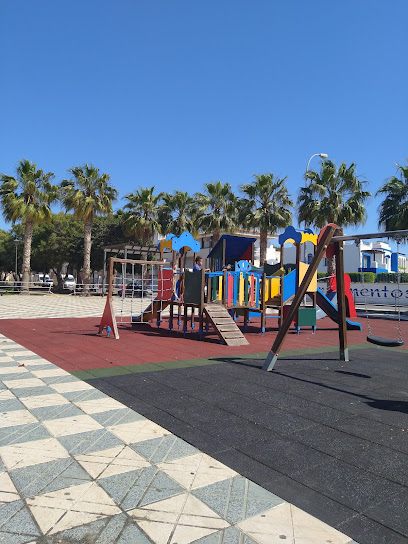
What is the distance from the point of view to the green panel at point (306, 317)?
12344 mm

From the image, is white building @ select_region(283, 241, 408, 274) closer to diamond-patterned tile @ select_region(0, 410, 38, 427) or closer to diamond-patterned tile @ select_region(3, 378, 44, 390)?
diamond-patterned tile @ select_region(3, 378, 44, 390)

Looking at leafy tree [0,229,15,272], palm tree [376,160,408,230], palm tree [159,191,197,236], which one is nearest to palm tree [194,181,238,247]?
palm tree [159,191,197,236]

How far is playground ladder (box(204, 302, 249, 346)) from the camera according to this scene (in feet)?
32.0

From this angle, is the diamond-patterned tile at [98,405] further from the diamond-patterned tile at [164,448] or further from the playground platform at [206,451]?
the diamond-patterned tile at [164,448]

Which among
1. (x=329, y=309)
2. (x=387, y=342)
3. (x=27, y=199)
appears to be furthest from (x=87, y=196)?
(x=387, y=342)

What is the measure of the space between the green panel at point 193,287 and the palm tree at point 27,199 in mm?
24048

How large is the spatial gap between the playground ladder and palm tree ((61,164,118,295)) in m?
24.5

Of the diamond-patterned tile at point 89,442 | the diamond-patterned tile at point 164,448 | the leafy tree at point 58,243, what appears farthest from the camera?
the leafy tree at point 58,243

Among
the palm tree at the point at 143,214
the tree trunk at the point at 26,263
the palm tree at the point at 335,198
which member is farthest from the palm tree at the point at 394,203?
the tree trunk at the point at 26,263

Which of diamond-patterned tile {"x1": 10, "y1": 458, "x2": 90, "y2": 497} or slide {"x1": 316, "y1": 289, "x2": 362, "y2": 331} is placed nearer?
diamond-patterned tile {"x1": 10, "y1": 458, "x2": 90, "y2": 497}

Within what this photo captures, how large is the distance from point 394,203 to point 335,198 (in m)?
3.34

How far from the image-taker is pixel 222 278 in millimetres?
11047

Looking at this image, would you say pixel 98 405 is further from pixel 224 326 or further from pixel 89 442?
pixel 224 326

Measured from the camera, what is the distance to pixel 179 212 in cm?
3438
